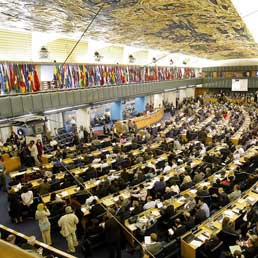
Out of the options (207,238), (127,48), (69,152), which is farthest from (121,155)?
(127,48)

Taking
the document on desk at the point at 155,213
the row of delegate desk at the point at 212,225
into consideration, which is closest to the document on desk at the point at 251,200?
the row of delegate desk at the point at 212,225

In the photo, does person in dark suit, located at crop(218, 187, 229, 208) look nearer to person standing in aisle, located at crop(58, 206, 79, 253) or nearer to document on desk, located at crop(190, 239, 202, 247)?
document on desk, located at crop(190, 239, 202, 247)

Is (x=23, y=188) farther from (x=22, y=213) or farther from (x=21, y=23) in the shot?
(x=21, y=23)

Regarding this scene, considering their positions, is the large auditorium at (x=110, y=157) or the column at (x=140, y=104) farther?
the column at (x=140, y=104)

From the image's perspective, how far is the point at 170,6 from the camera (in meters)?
9.41

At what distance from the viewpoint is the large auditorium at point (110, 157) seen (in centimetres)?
791

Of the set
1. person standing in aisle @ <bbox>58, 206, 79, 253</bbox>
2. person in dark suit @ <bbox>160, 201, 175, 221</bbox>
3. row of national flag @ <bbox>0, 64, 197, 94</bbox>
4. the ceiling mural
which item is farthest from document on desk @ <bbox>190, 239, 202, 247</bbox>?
row of national flag @ <bbox>0, 64, 197, 94</bbox>

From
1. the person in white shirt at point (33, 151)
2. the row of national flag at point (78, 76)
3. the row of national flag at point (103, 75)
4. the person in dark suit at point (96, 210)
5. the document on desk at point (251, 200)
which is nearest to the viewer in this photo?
the person in dark suit at point (96, 210)

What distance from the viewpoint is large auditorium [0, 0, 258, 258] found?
7910 mm

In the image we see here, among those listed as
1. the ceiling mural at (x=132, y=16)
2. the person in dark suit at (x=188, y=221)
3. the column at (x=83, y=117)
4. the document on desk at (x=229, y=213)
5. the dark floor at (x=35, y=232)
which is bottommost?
the dark floor at (x=35, y=232)

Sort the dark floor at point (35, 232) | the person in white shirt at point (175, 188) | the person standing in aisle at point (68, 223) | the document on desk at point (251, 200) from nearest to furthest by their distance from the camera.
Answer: the person standing in aisle at point (68, 223), the dark floor at point (35, 232), the document on desk at point (251, 200), the person in white shirt at point (175, 188)

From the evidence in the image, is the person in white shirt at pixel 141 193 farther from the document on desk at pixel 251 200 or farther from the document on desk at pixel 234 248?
A: the document on desk at pixel 251 200

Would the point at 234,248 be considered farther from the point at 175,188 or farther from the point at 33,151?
the point at 33,151

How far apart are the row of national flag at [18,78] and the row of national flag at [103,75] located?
180 centimetres
